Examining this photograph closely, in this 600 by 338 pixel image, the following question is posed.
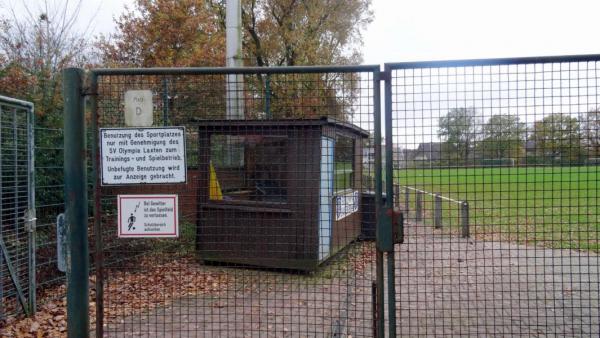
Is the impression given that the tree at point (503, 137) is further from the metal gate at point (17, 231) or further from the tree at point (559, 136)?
the metal gate at point (17, 231)

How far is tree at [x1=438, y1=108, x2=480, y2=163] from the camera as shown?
3.27 m

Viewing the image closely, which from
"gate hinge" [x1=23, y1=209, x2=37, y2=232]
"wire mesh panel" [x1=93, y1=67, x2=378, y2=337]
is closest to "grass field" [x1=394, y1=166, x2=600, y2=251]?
"wire mesh panel" [x1=93, y1=67, x2=378, y2=337]

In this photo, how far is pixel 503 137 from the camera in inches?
128

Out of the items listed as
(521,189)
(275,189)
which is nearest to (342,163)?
(275,189)

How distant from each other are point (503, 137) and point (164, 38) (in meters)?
15.7

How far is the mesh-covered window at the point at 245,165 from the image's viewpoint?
6109mm

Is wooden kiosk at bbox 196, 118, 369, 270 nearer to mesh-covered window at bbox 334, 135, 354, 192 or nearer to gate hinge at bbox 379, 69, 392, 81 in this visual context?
mesh-covered window at bbox 334, 135, 354, 192

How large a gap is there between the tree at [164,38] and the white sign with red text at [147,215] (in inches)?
549

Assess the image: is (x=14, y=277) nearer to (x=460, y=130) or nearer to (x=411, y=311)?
(x=411, y=311)

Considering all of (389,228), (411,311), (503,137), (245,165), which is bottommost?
(411,311)

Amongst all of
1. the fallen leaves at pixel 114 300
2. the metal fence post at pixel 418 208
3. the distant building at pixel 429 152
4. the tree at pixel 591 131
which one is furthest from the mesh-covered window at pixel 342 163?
the tree at pixel 591 131

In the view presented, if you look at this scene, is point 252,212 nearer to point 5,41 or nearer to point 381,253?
point 381,253

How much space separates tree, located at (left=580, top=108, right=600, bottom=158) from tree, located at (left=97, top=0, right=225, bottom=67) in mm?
14593

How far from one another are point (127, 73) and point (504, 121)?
2.58 m
